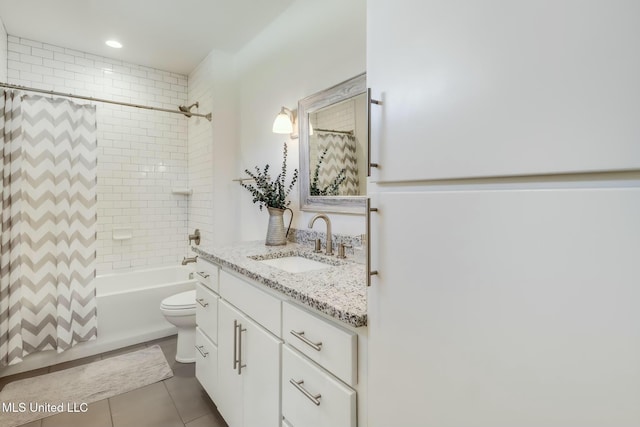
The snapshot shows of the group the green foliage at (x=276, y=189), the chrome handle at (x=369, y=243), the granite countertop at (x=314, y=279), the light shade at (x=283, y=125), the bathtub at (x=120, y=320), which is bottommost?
the bathtub at (x=120, y=320)

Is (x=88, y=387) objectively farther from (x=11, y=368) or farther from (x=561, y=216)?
(x=561, y=216)

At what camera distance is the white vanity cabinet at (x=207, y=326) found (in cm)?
183

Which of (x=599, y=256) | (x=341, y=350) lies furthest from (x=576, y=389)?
(x=341, y=350)

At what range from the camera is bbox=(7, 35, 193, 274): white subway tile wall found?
3.02 meters

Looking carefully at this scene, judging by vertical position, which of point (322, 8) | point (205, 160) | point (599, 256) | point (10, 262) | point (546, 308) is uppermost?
point (322, 8)

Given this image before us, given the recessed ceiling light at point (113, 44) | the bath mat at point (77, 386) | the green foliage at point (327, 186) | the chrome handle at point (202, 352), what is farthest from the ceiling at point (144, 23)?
the bath mat at point (77, 386)

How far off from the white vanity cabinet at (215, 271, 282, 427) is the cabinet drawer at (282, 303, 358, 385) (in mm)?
89

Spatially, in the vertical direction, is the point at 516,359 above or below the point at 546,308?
below

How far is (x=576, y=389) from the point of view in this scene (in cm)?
53

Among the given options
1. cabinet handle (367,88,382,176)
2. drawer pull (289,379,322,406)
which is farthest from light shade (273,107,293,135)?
drawer pull (289,379,322,406)

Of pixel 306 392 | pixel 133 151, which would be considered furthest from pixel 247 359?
pixel 133 151

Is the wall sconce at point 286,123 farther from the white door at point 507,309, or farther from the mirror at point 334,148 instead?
the white door at point 507,309

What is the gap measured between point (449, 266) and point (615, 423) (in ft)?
1.12

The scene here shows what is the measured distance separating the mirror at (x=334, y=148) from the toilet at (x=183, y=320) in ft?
3.93
